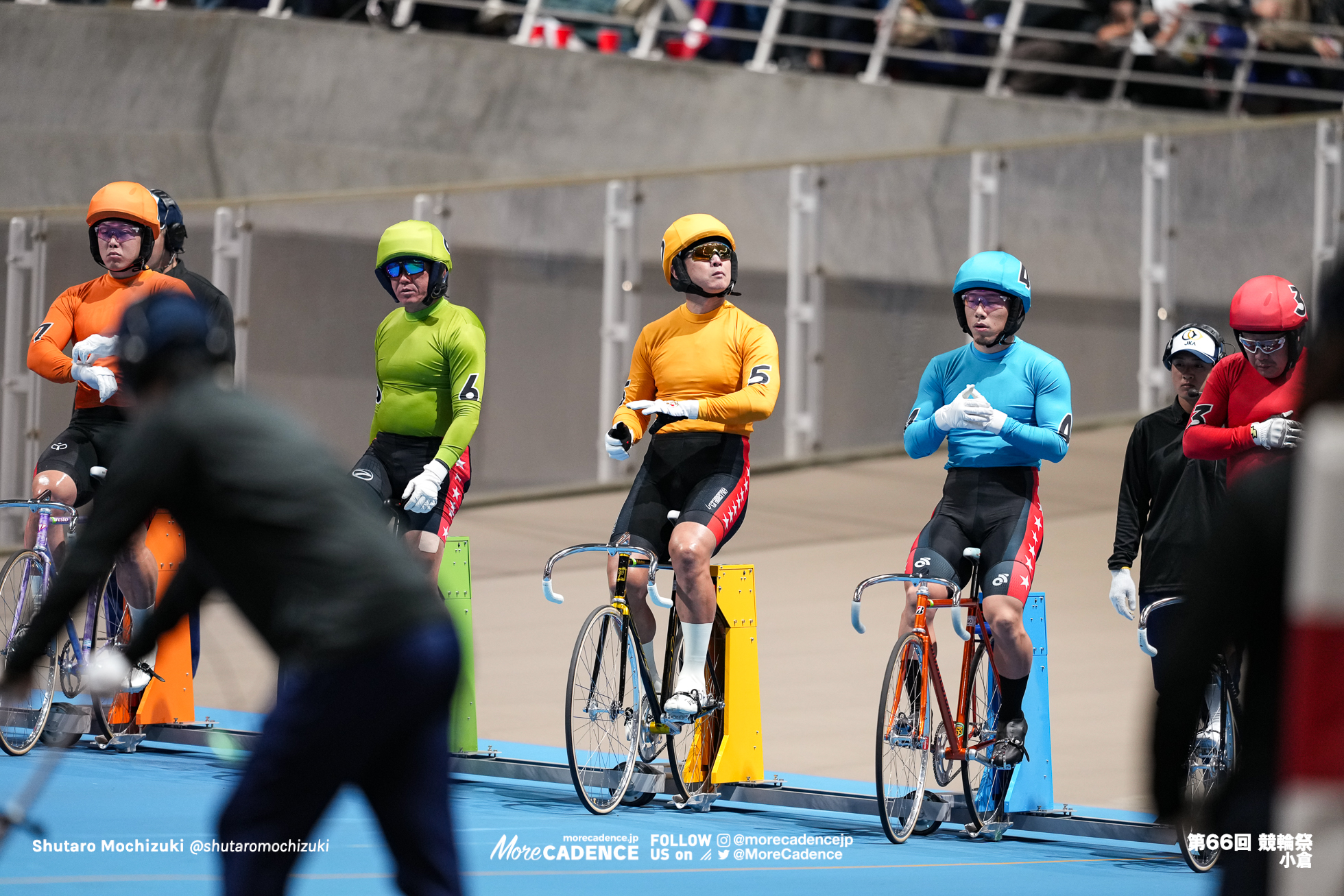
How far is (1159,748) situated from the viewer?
2898 millimetres

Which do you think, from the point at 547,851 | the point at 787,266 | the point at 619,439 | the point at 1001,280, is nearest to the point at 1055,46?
the point at 787,266

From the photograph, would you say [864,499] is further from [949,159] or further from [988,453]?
[988,453]

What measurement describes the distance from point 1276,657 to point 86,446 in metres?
6.43

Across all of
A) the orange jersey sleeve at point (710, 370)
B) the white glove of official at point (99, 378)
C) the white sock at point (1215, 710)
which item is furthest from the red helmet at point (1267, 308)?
the white glove of official at point (99, 378)

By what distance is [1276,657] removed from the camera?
9.29 feet

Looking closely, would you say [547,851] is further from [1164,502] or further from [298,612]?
[298,612]

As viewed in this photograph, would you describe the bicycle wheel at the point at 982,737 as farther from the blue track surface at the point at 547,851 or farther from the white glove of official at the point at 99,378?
the white glove of official at the point at 99,378

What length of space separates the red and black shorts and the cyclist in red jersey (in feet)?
2.09

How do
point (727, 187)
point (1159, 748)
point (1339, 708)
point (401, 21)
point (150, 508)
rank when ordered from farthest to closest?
point (401, 21) < point (727, 187) < point (150, 508) < point (1159, 748) < point (1339, 708)

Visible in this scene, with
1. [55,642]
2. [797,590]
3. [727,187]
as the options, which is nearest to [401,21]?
[727,187]

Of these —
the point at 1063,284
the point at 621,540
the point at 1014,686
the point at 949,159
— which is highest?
the point at 949,159

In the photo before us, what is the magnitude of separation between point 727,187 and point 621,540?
8205 millimetres

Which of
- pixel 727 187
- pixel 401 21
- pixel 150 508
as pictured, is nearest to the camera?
pixel 150 508

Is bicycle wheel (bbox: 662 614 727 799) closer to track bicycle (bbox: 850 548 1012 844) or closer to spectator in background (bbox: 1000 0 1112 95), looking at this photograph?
track bicycle (bbox: 850 548 1012 844)
